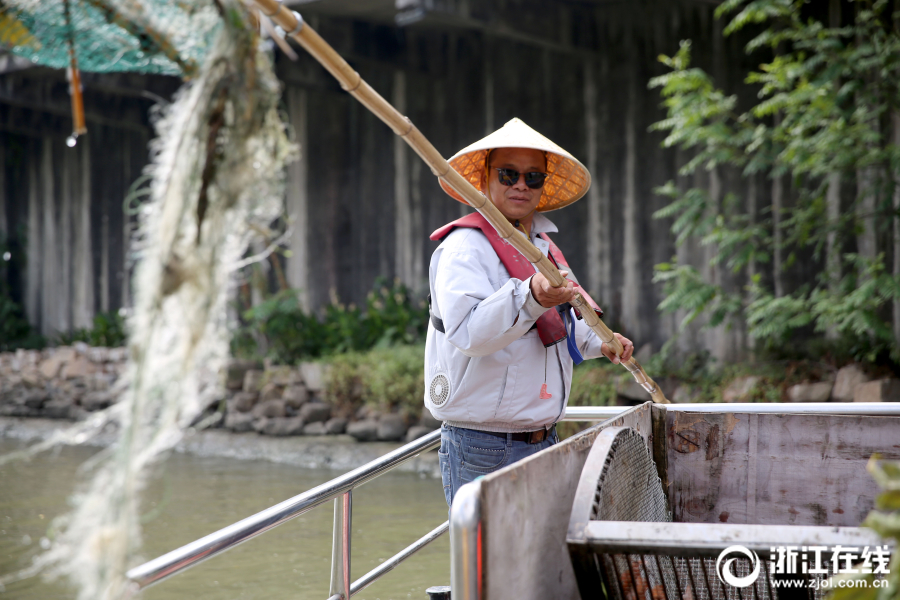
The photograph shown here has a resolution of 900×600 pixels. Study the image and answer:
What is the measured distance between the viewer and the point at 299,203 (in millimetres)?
9383

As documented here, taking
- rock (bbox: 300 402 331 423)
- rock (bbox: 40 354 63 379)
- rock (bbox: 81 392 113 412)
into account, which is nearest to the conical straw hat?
rock (bbox: 300 402 331 423)

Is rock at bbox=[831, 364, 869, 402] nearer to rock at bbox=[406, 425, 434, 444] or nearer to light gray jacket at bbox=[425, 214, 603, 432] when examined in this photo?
rock at bbox=[406, 425, 434, 444]

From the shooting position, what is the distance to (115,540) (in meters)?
1.01

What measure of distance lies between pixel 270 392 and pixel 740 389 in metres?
4.67

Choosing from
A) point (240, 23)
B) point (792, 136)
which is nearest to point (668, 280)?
point (792, 136)

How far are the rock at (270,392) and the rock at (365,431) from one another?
1.34m

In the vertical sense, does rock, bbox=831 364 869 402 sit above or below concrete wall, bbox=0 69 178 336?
below

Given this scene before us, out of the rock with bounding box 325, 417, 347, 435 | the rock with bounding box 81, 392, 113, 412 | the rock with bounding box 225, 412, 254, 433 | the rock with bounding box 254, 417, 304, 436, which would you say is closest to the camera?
the rock with bounding box 325, 417, 347, 435

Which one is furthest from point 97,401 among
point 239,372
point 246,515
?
point 246,515

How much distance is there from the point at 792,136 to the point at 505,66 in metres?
3.32

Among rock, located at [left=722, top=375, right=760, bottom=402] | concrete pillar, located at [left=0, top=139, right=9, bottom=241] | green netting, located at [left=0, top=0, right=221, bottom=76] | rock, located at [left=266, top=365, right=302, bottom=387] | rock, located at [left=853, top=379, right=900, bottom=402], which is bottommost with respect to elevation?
rock, located at [left=266, top=365, right=302, bottom=387]

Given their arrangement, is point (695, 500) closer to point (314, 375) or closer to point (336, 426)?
point (336, 426)

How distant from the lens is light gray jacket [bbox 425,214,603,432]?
1959 millimetres

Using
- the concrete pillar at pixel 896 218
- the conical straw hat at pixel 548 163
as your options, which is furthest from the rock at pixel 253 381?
the conical straw hat at pixel 548 163
